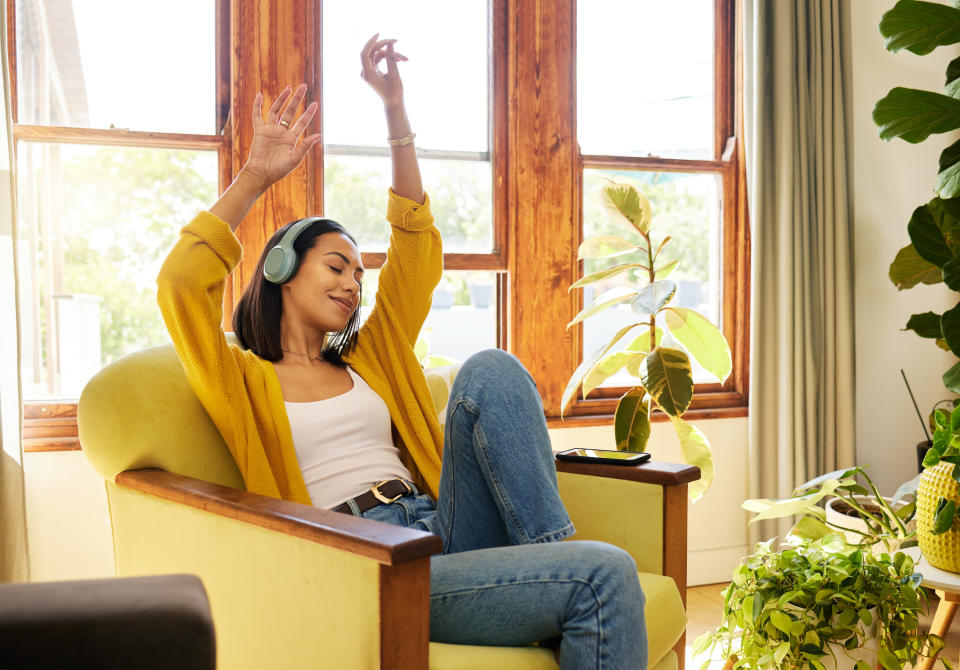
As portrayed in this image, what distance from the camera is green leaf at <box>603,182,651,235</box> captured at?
2414 mm

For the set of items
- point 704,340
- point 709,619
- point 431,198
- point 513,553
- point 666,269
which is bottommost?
point 709,619

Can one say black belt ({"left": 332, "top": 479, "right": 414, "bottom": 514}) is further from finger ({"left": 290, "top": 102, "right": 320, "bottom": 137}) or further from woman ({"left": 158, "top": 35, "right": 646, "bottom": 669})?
finger ({"left": 290, "top": 102, "right": 320, "bottom": 137})

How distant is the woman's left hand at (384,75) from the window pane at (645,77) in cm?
111

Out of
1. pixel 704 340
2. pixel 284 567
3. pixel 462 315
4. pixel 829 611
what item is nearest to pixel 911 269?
pixel 704 340

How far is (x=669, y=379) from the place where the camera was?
232 cm

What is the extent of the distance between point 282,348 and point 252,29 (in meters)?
1.06

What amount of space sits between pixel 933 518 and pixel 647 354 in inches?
35.6

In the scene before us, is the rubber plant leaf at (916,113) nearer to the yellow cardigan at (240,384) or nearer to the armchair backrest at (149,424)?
the yellow cardigan at (240,384)

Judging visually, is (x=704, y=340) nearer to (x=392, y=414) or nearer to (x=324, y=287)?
(x=392, y=414)

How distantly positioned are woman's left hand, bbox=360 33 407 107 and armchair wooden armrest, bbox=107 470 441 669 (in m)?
0.90

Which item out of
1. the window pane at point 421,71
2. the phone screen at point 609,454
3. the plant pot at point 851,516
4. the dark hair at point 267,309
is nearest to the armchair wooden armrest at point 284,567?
the dark hair at point 267,309

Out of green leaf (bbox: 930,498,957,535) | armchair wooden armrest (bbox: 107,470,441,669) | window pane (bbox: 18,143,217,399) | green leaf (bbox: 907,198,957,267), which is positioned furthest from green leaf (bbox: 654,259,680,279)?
armchair wooden armrest (bbox: 107,470,441,669)

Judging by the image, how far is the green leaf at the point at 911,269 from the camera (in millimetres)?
2242

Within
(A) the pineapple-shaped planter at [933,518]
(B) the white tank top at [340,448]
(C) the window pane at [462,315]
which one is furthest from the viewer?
(C) the window pane at [462,315]
